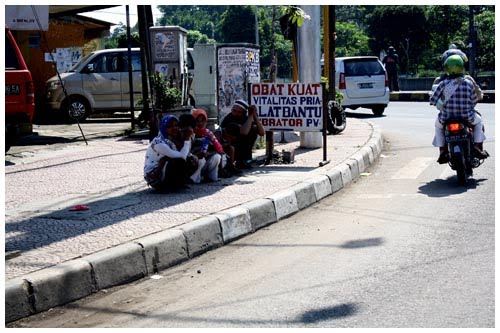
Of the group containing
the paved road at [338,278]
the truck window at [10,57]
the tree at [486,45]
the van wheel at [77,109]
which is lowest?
the paved road at [338,278]

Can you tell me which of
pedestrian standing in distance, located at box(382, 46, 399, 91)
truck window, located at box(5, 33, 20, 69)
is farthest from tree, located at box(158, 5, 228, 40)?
truck window, located at box(5, 33, 20, 69)

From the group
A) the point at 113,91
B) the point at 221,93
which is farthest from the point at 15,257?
the point at 113,91

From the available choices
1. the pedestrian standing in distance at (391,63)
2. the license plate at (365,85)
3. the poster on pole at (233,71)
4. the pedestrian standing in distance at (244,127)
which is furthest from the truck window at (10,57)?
the pedestrian standing in distance at (391,63)

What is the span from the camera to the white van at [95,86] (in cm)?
1850

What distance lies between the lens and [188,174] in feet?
29.0

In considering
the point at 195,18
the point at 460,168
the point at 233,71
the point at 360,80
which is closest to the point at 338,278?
the point at 460,168

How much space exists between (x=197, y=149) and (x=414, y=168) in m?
3.61

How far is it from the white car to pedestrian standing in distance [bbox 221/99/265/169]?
1075 centimetres

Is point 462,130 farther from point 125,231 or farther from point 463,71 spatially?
point 125,231

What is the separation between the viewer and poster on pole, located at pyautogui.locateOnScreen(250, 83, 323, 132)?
10.4 m

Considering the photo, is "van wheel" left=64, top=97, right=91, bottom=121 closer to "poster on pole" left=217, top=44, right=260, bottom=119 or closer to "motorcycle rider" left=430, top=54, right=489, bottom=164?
"poster on pole" left=217, top=44, right=260, bottom=119

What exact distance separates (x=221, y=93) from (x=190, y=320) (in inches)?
326

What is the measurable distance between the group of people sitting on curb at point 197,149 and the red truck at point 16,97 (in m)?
3.40

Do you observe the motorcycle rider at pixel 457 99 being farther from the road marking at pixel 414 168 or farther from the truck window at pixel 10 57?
the truck window at pixel 10 57
